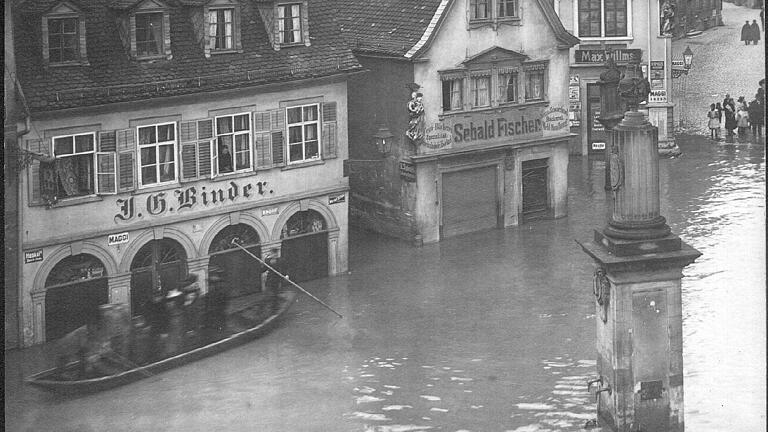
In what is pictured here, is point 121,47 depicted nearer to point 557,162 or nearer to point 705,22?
point 557,162

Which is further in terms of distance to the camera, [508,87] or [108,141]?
[508,87]

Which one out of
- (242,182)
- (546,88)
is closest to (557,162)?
(546,88)

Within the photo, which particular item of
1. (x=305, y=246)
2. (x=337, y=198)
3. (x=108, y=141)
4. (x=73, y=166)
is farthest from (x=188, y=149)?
(x=337, y=198)

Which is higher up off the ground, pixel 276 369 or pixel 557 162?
pixel 557 162

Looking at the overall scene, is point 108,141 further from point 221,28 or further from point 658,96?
point 658,96

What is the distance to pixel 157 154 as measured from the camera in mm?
37594

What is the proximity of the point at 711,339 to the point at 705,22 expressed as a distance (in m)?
23.3

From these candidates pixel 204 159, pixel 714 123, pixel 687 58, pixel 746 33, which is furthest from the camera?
pixel 687 58

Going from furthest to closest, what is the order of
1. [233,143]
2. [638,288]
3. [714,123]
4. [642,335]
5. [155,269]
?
[714,123] < [233,143] < [155,269] < [642,335] < [638,288]

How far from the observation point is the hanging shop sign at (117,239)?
3647 centimetres

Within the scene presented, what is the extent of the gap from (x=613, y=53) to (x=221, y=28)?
57.6 ft

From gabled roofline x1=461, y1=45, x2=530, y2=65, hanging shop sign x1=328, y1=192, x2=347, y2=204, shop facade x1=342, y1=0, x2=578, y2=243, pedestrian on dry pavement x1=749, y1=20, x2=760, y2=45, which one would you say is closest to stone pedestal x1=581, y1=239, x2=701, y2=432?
hanging shop sign x1=328, y1=192, x2=347, y2=204

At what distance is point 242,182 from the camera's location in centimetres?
3922

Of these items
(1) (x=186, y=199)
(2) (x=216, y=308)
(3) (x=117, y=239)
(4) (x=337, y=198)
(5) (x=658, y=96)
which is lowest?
(2) (x=216, y=308)
